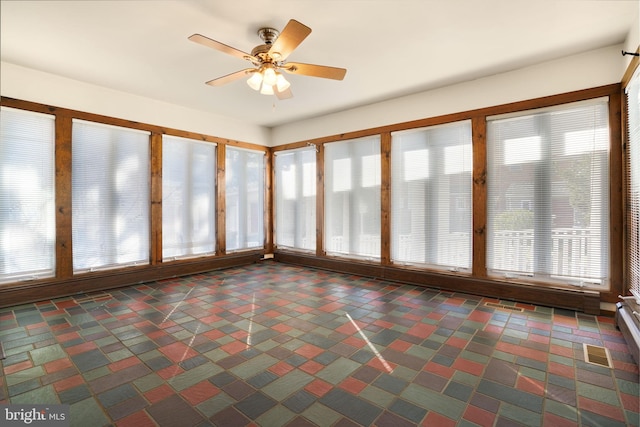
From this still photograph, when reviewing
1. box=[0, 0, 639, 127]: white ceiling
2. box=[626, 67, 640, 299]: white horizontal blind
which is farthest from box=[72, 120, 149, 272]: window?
box=[626, 67, 640, 299]: white horizontal blind

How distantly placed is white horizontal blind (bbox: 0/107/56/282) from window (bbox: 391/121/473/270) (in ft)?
16.0

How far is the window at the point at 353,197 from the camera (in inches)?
204

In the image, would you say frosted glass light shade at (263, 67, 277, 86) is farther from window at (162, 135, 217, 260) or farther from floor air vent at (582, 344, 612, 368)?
floor air vent at (582, 344, 612, 368)

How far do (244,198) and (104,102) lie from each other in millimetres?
2797

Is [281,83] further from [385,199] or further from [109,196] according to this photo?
[109,196]

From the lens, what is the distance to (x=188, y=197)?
5395 millimetres

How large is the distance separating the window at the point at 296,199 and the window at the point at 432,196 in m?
1.79

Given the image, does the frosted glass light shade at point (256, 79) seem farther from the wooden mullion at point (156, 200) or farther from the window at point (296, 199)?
the window at point (296, 199)

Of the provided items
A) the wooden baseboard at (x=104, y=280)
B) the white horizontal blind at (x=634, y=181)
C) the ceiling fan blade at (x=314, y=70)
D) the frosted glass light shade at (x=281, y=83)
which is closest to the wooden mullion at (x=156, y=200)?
the wooden baseboard at (x=104, y=280)

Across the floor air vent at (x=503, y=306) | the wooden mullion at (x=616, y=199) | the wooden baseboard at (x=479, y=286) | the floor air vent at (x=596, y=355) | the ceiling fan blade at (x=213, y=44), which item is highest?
the ceiling fan blade at (x=213, y=44)

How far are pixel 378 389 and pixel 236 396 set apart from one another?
3.02ft

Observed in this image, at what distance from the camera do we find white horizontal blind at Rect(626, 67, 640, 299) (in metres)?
2.67

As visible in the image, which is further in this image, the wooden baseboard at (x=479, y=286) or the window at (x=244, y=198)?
the window at (x=244, y=198)

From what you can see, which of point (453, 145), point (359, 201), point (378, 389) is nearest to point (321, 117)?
point (359, 201)
